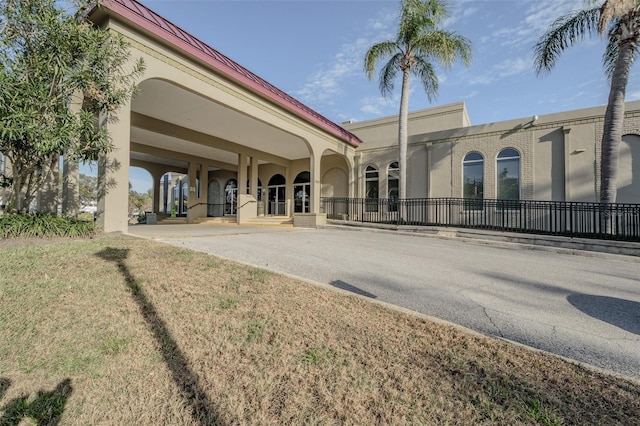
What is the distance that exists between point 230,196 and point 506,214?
18351mm

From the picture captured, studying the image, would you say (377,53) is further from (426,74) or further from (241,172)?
(241,172)

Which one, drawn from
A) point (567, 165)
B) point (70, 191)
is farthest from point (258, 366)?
point (567, 165)

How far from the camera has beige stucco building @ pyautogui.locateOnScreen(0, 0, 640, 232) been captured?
25.0ft

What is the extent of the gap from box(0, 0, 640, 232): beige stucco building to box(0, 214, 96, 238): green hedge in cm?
49

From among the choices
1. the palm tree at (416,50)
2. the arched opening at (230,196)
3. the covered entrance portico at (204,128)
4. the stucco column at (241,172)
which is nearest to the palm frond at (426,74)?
the palm tree at (416,50)

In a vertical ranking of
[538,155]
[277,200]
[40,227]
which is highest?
[538,155]

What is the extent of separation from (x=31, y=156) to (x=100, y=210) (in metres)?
1.62

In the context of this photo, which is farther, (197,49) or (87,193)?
(87,193)

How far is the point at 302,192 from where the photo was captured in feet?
67.3

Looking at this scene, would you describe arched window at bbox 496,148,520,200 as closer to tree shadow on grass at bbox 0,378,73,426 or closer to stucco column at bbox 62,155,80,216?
tree shadow on grass at bbox 0,378,73,426

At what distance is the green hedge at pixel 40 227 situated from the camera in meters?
5.75

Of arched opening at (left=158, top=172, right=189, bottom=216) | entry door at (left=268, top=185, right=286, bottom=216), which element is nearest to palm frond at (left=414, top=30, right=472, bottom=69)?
entry door at (left=268, top=185, right=286, bottom=216)

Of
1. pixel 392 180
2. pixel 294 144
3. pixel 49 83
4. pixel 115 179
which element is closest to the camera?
pixel 49 83

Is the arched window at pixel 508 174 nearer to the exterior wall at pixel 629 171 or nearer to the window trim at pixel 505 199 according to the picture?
the window trim at pixel 505 199
